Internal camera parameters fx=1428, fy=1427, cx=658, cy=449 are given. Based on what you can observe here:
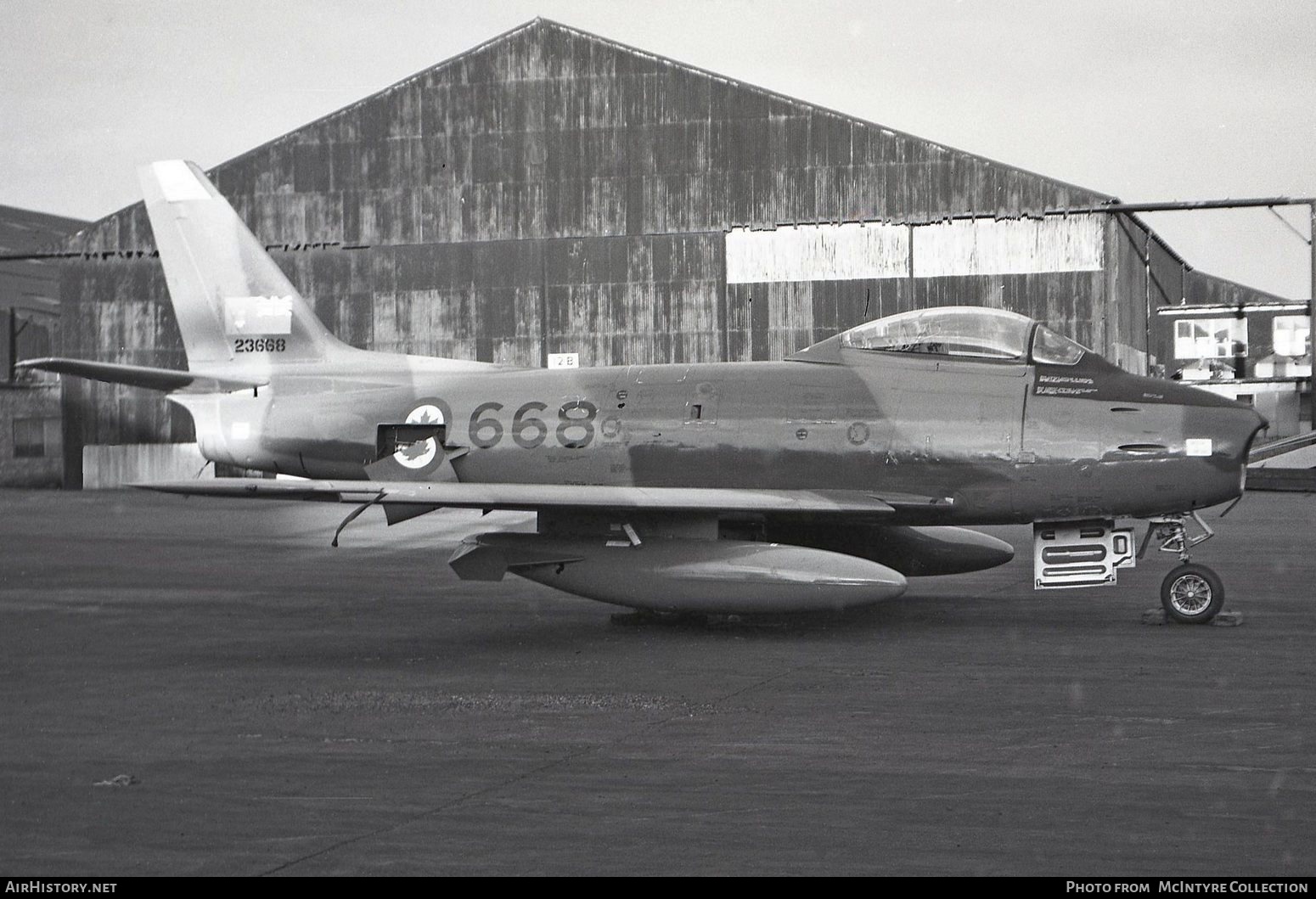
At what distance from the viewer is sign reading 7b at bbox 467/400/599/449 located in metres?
13.1

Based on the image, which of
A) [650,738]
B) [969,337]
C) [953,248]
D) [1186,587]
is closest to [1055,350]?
[969,337]

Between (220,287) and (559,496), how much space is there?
6071mm

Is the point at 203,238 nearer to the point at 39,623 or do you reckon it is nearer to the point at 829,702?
the point at 39,623

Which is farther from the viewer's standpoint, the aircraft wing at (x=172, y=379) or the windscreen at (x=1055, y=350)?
the aircraft wing at (x=172, y=379)

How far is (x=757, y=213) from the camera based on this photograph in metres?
34.3

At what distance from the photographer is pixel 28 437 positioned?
42125 millimetres

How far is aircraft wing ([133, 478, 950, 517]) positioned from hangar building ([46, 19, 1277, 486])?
22137 millimetres

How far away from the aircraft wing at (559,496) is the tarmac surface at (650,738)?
3.49 feet

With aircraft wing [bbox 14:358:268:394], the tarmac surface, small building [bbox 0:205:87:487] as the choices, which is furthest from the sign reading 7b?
small building [bbox 0:205:87:487]

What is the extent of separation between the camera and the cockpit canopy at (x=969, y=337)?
1221 centimetres

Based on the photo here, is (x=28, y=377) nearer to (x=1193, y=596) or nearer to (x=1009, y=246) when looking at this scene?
(x=1009, y=246)

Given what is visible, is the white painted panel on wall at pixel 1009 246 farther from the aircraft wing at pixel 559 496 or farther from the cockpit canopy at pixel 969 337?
the aircraft wing at pixel 559 496

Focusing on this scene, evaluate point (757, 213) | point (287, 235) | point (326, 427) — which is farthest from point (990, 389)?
point (287, 235)

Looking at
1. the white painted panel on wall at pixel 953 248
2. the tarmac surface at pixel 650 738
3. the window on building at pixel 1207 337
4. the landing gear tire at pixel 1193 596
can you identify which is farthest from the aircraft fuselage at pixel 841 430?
the window on building at pixel 1207 337
